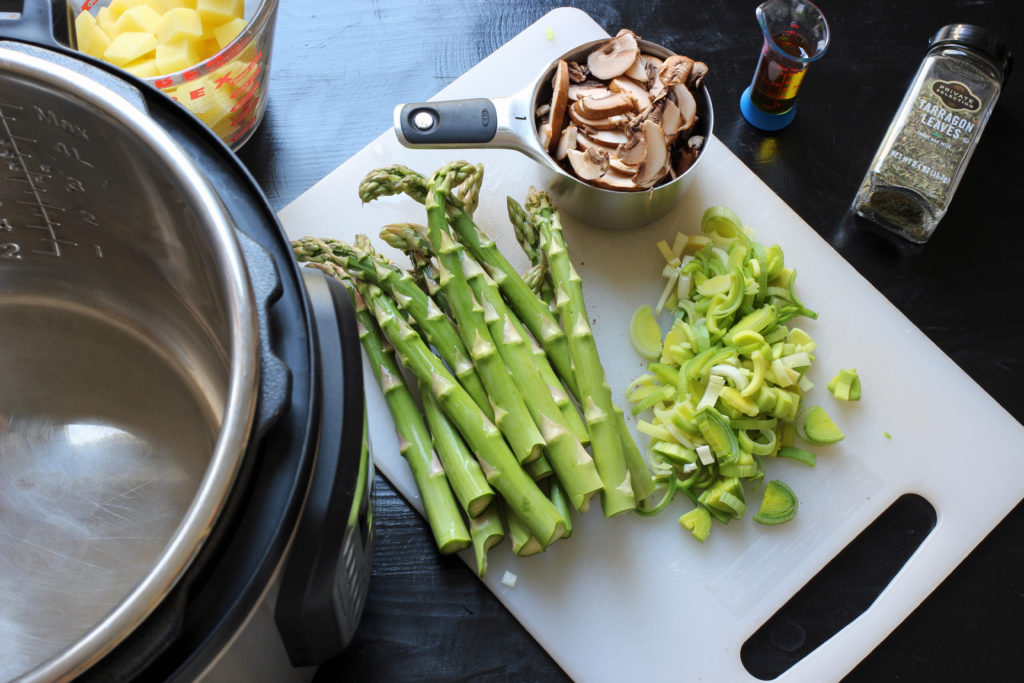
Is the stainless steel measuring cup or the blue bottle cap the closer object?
the stainless steel measuring cup

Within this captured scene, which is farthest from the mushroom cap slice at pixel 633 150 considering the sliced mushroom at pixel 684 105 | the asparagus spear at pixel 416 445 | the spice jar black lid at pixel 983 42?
the spice jar black lid at pixel 983 42

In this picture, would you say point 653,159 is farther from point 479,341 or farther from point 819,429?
point 819,429

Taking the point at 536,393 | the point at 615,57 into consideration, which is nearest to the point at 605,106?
the point at 615,57

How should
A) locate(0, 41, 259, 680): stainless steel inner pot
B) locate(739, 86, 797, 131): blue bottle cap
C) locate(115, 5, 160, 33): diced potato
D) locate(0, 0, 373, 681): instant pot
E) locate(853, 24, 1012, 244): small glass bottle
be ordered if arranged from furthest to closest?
locate(739, 86, 797, 131): blue bottle cap
locate(853, 24, 1012, 244): small glass bottle
locate(115, 5, 160, 33): diced potato
locate(0, 41, 259, 680): stainless steel inner pot
locate(0, 0, 373, 681): instant pot

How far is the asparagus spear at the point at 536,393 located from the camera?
4.59 ft

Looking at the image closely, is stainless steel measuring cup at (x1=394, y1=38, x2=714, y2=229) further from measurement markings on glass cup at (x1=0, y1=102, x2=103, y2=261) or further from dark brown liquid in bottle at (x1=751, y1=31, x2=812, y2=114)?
measurement markings on glass cup at (x1=0, y1=102, x2=103, y2=261)

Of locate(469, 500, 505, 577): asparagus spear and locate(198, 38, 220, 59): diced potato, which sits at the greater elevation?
locate(198, 38, 220, 59): diced potato

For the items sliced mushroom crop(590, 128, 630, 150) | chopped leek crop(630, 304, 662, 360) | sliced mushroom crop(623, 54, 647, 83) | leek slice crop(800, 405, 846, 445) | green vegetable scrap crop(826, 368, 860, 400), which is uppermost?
sliced mushroom crop(623, 54, 647, 83)

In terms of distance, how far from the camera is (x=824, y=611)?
4.89 ft

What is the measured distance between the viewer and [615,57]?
159cm

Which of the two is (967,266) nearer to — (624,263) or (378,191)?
(624,263)

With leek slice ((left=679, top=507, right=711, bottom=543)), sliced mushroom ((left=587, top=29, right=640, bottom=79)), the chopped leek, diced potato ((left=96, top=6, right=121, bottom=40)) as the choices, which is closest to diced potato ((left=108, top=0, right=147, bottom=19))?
diced potato ((left=96, top=6, right=121, bottom=40))

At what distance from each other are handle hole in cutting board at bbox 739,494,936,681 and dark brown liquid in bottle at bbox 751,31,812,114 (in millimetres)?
819

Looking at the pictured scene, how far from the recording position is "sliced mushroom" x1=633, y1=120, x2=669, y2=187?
1.51m
